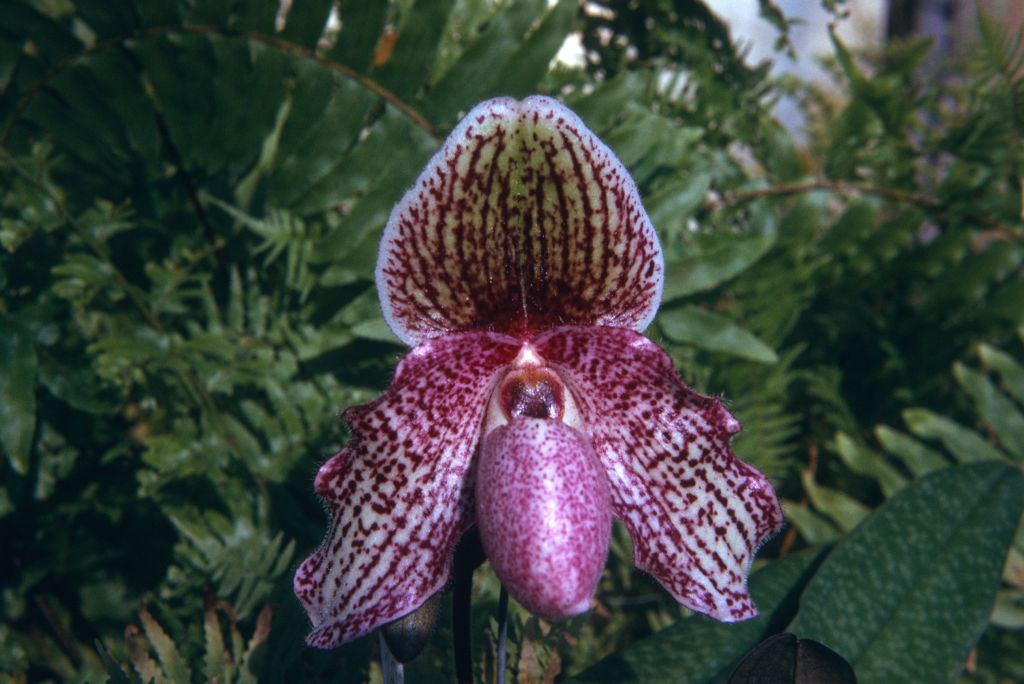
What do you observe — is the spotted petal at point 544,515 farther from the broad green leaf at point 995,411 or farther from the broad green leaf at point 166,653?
the broad green leaf at point 995,411

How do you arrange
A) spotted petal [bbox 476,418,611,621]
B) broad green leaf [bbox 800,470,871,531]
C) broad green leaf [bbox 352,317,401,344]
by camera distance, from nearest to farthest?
1. spotted petal [bbox 476,418,611,621]
2. broad green leaf [bbox 352,317,401,344]
3. broad green leaf [bbox 800,470,871,531]

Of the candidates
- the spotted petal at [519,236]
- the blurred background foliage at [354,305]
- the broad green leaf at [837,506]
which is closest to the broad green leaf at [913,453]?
the blurred background foliage at [354,305]

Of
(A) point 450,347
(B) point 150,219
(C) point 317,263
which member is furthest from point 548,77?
(A) point 450,347

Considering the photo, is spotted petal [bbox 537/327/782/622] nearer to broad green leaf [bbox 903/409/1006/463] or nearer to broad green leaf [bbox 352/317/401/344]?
broad green leaf [bbox 352/317/401/344]

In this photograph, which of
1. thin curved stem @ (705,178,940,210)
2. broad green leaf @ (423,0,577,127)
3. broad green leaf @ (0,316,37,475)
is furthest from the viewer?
thin curved stem @ (705,178,940,210)

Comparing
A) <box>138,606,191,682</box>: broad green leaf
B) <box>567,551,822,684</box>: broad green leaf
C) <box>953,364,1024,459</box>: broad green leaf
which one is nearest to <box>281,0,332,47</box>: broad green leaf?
<box>138,606,191,682</box>: broad green leaf

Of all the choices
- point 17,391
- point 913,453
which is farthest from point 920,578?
point 17,391

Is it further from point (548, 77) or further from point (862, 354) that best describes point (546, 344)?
point (862, 354)

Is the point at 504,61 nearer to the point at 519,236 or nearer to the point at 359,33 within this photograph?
the point at 359,33
